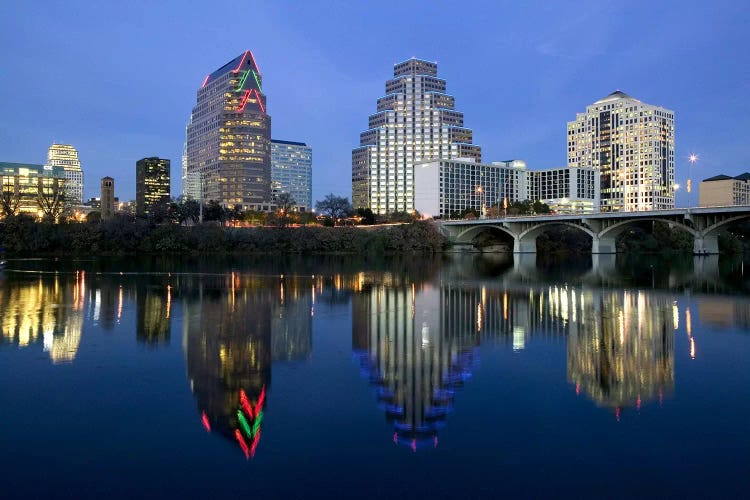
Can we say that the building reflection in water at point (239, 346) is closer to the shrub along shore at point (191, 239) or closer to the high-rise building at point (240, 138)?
the shrub along shore at point (191, 239)

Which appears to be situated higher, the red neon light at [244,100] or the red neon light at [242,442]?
the red neon light at [244,100]

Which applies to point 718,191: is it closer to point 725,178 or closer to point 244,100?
point 725,178

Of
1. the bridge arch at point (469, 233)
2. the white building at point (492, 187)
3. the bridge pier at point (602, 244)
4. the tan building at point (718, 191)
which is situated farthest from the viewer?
the white building at point (492, 187)

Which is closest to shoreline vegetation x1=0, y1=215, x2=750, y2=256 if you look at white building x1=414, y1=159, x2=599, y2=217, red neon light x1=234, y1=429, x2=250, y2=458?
white building x1=414, y1=159, x2=599, y2=217

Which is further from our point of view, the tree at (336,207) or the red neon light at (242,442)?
the tree at (336,207)

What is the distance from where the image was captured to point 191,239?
88.4 metres

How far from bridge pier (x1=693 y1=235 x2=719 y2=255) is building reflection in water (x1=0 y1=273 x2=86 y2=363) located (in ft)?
265

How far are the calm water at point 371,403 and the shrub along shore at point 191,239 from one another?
64908mm

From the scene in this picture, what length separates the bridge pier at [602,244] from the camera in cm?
9069

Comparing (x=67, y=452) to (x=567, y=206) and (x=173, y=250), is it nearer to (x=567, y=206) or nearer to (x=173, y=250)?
(x=173, y=250)

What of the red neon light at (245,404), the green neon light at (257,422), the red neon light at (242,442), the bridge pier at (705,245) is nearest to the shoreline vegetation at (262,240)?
the bridge pier at (705,245)

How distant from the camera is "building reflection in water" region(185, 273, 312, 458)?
10.5 meters

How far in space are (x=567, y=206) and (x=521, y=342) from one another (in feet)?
577

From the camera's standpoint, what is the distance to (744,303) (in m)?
27.7
